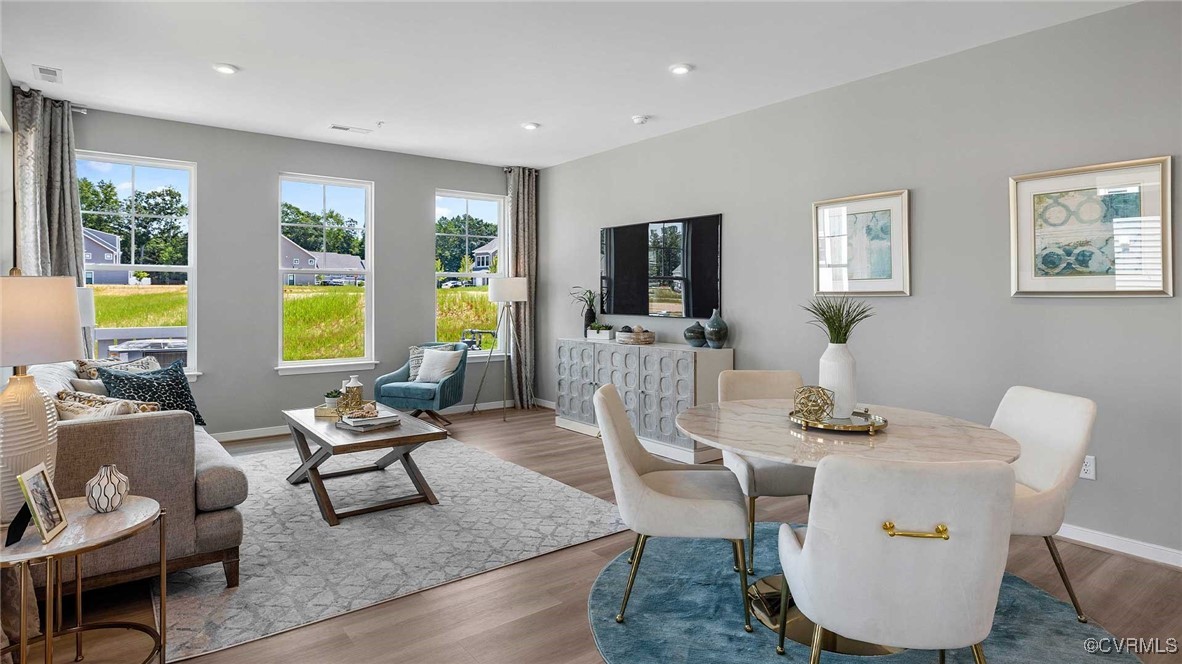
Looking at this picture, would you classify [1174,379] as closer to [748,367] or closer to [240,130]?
[748,367]

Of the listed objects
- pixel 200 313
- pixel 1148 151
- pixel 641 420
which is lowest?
pixel 641 420

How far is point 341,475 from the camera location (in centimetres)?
428

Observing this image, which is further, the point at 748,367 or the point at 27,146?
the point at 748,367

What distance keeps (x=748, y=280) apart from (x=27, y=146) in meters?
A: 5.11

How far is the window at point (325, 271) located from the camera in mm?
5930

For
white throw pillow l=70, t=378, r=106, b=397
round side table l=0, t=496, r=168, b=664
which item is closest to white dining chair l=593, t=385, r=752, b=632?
round side table l=0, t=496, r=168, b=664

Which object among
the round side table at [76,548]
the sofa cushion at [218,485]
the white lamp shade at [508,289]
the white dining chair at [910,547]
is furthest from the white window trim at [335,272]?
the white dining chair at [910,547]

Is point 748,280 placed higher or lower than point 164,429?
higher

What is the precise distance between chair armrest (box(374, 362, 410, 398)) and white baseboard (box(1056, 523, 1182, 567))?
5023 mm

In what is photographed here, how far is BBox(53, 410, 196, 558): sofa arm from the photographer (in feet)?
7.71

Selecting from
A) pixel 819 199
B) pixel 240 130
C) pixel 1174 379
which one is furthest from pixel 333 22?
pixel 1174 379

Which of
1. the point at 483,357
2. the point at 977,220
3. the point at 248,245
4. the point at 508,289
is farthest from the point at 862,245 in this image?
the point at 248,245

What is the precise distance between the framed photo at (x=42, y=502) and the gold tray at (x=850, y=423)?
7.64 ft

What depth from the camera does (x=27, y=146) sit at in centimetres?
444
